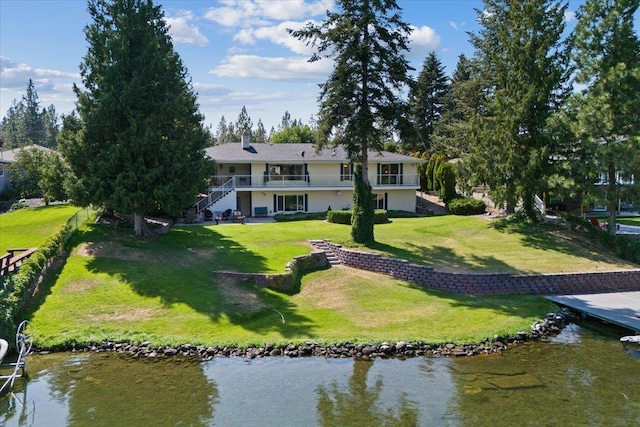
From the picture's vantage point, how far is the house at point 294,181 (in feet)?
122

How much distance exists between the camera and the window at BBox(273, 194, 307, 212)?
38.4 meters

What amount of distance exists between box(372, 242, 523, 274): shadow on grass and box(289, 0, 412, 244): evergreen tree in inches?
60.5

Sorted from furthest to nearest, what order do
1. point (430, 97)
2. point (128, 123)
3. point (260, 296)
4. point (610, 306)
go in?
point (430, 97)
point (128, 123)
point (260, 296)
point (610, 306)

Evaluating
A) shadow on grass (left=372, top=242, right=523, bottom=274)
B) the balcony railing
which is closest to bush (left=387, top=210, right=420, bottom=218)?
the balcony railing

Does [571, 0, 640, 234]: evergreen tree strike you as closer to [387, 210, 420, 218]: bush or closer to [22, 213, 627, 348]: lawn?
[22, 213, 627, 348]: lawn

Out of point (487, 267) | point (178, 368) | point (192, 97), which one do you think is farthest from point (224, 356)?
point (192, 97)

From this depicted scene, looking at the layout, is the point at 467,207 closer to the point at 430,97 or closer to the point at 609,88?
the point at 609,88

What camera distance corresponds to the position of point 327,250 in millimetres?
24328

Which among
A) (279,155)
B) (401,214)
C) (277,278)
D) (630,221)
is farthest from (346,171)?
(277,278)

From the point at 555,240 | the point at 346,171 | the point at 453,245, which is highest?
the point at 346,171

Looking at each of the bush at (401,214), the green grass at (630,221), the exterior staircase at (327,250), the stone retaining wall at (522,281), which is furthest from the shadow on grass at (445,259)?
the green grass at (630,221)

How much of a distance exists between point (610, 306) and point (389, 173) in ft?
80.0

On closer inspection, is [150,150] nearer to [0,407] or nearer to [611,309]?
[0,407]

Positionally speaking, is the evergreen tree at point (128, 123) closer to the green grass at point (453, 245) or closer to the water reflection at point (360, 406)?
the green grass at point (453, 245)
